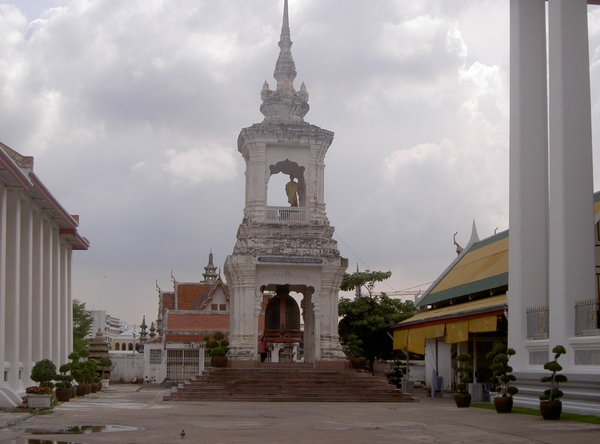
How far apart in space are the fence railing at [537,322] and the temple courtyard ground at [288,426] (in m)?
2.27

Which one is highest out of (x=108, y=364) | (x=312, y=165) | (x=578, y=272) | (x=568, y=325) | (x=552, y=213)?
(x=312, y=165)

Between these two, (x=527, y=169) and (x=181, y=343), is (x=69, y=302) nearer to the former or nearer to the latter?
(x=181, y=343)

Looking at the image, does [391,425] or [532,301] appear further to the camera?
[532,301]

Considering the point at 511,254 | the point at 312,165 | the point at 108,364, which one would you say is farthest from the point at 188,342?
the point at 511,254

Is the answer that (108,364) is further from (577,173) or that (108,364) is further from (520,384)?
(577,173)

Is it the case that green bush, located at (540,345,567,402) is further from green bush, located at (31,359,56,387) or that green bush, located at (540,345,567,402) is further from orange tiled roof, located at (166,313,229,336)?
orange tiled roof, located at (166,313,229,336)

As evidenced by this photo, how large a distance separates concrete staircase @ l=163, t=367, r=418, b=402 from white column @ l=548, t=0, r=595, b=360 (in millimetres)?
9381

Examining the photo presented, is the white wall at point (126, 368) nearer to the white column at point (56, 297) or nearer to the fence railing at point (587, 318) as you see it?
the white column at point (56, 297)

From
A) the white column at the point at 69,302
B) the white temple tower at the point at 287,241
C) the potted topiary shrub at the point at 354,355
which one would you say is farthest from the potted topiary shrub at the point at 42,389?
the white column at the point at 69,302

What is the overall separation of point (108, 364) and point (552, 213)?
31519 millimetres

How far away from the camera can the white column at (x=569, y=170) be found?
60.8ft

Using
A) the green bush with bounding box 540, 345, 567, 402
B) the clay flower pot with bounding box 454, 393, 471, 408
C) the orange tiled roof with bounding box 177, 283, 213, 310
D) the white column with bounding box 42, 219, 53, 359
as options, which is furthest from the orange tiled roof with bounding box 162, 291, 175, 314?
the green bush with bounding box 540, 345, 567, 402

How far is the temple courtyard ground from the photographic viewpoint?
522 inches

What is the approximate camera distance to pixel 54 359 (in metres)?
32.8
